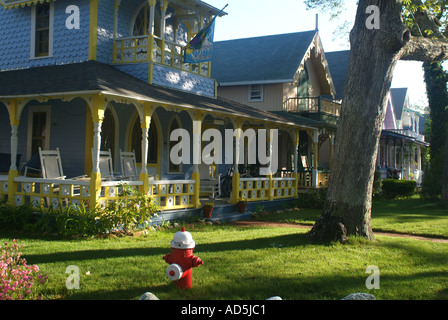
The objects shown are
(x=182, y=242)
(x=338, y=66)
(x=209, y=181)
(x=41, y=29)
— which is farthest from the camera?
(x=338, y=66)

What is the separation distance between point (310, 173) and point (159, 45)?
407 inches

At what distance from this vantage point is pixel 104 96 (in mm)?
10758

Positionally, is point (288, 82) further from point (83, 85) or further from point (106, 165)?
point (83, 85)

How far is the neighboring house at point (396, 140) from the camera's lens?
30.0 meters

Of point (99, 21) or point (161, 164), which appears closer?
point (99, 21)

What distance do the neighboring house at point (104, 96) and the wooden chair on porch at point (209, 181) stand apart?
0.21 metres

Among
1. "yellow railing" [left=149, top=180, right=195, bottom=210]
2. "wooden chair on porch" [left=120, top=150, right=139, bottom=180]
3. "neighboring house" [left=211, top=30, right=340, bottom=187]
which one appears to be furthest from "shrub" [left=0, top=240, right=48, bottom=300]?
"neighboring house" [left=211, top=30, right=340, bottom=187]

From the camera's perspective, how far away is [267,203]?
674 inches

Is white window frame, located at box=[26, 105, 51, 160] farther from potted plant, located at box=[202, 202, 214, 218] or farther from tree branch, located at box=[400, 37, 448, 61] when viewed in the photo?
tree branch, located at box=[400, 37, 448, 61]

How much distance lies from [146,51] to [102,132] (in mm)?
2940

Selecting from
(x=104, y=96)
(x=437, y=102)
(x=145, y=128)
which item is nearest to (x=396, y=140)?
(x=437, y=102)
